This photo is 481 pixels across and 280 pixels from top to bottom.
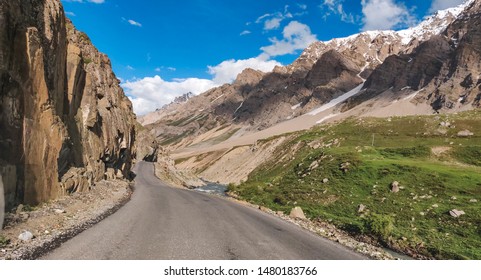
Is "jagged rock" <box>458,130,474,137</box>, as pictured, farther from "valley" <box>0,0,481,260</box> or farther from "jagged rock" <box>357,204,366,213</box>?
"jagged rock" <box>357,204,366,213</box>

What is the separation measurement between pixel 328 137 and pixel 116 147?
5987cm

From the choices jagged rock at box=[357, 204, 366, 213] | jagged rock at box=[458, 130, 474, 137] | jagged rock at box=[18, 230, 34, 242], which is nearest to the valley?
jagged rock at box=[18, 230, 34, 242]

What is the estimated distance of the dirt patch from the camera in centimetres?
1138

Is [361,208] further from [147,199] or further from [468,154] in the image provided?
[468,154]

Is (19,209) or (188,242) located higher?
(19,209)

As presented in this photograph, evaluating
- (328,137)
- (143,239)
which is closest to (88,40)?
(143,239)

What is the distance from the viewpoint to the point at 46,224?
15.1 meters

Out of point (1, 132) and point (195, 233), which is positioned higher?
point (1, 132)

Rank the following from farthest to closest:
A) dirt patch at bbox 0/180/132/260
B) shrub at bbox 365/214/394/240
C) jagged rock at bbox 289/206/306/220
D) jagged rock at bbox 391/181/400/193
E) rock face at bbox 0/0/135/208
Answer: jagged rock at bbox 391/181/400/193 → jagged rock at bbox 289/206/306/220 → shrub at bbox 365/214/394/240 → rock face at bbox 0/0/135/208 → dirt patch at bbox 0/180/132/260

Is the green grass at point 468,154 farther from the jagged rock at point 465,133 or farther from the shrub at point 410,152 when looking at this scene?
the jagged rock at point 465,133

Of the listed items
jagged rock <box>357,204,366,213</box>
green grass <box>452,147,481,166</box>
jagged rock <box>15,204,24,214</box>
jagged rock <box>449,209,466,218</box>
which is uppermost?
green grass <box>452,147,481,166</box>

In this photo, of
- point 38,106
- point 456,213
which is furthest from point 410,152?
point 38,106

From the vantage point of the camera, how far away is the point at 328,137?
3775 inches
